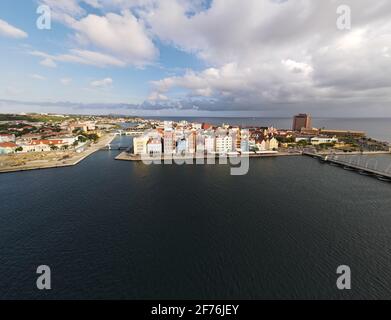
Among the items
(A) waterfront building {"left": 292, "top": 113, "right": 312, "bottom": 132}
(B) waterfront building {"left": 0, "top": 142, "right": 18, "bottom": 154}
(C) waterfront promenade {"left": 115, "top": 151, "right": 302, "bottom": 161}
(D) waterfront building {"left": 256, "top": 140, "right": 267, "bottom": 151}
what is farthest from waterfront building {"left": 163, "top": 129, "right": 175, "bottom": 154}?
(A) waterfront building {"left": 292, "top": 113, "right": 312, "bottom": 132}

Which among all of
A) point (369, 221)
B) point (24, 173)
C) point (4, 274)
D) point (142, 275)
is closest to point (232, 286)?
point (142, 275)

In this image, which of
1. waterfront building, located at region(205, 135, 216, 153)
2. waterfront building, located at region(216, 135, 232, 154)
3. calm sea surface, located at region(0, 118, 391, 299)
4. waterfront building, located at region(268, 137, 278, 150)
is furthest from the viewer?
waterfront building, located at region(268, 137, 278, 150)

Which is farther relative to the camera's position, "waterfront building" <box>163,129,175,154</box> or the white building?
the white building

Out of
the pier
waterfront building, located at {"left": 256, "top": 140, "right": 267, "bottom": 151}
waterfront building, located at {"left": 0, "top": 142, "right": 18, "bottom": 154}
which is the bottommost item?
the pier

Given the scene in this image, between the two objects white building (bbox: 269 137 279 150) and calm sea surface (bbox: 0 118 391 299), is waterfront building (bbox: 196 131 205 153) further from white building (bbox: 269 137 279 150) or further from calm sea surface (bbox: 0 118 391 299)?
calm sea surface (bbox: 0 118 391 299)

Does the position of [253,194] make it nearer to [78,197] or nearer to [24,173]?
[78,197]

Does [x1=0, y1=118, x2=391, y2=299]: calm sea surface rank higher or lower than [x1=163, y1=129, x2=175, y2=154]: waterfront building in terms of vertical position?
lower

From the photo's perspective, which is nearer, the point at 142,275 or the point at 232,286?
the point at 232,286

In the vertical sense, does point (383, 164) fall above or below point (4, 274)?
above

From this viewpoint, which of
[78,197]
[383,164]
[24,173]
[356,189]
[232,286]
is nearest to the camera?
[232,286]
